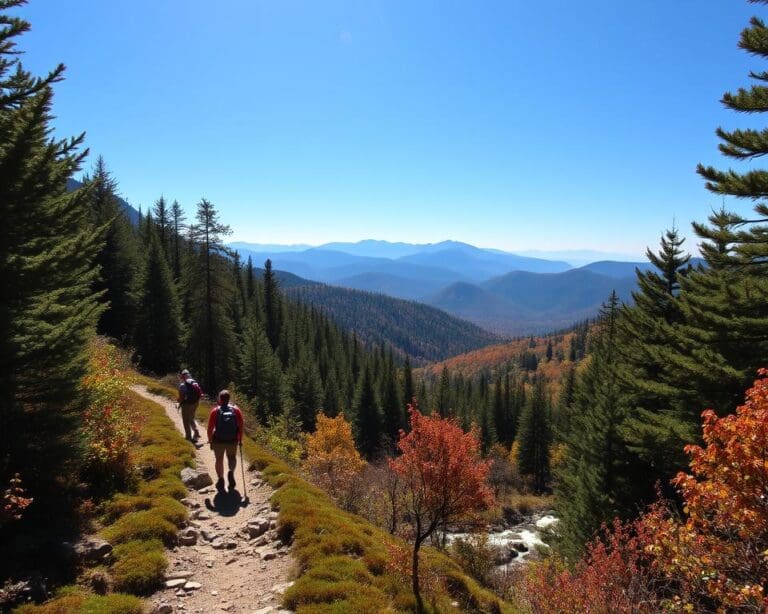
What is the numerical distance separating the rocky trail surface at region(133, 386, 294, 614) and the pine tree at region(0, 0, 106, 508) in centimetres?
294

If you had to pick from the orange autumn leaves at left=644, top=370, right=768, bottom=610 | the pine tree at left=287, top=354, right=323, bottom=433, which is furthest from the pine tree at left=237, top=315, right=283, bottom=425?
the orange autumn leaves at left=644, top=370, right=768, bottom=610

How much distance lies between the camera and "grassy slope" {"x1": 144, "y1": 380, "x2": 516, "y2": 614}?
786 centimetres

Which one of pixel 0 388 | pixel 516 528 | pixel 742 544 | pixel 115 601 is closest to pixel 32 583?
pixel 115 601

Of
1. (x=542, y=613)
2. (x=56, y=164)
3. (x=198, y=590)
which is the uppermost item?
(x=56, y=164)

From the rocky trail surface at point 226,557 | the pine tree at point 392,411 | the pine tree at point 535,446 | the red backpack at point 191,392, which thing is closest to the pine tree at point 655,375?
the rocky trail surface at point 226,557

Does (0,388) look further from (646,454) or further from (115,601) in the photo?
(646,454)

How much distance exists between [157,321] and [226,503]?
2725 cm

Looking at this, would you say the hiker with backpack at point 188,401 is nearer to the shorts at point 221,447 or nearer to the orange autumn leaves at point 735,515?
the shorts at point 221,447

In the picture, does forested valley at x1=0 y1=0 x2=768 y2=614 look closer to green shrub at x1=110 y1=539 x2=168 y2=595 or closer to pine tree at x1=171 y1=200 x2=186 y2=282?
green shrub at x1=110 y1=539 x2=168 y2=595

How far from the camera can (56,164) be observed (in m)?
9.09

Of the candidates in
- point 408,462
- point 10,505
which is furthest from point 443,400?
point 10,505

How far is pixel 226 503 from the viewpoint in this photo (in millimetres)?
11852

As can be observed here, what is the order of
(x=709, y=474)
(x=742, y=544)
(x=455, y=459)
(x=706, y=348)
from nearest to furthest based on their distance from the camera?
(x=742, y=544)
(x=709, y=474)
(x=455, y=459)
(x=706, y=348)

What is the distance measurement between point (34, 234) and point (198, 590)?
305 inches
